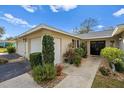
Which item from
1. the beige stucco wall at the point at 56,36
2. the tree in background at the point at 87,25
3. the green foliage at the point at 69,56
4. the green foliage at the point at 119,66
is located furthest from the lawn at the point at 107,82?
the tree in background at the point at 87,25

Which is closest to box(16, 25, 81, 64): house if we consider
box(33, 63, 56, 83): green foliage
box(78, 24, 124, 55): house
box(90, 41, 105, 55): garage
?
box(33, 63, 56, 83): green foliage

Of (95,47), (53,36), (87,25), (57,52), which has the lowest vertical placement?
(57,52)

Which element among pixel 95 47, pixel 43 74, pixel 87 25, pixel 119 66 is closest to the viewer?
pixel 43 74

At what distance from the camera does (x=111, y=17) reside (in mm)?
35656

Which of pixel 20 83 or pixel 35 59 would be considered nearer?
pixel 20 83

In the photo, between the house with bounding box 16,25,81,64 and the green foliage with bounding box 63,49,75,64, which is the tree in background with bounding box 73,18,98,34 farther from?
the green foliage with bounding box 63,49,75,64

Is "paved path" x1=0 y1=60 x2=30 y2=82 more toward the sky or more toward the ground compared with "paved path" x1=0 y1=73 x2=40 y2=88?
more toward the sky

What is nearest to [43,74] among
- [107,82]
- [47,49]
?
[47,49]

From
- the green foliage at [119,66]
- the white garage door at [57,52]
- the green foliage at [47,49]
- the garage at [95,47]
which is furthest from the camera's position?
the garage at [95,47]

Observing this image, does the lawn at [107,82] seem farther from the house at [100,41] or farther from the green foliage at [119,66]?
the house at [100,41]

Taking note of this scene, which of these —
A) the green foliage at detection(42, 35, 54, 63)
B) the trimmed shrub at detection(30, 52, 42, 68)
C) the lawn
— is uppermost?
the green foliage at detection(42, 35, 54, 63)

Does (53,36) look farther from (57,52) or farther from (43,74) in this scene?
(43,74)

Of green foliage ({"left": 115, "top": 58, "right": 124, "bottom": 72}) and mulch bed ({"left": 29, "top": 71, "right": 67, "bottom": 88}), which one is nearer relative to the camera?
mulch bed ({"left": 29, "top": 71, "right": 67, "bottom": 88})
